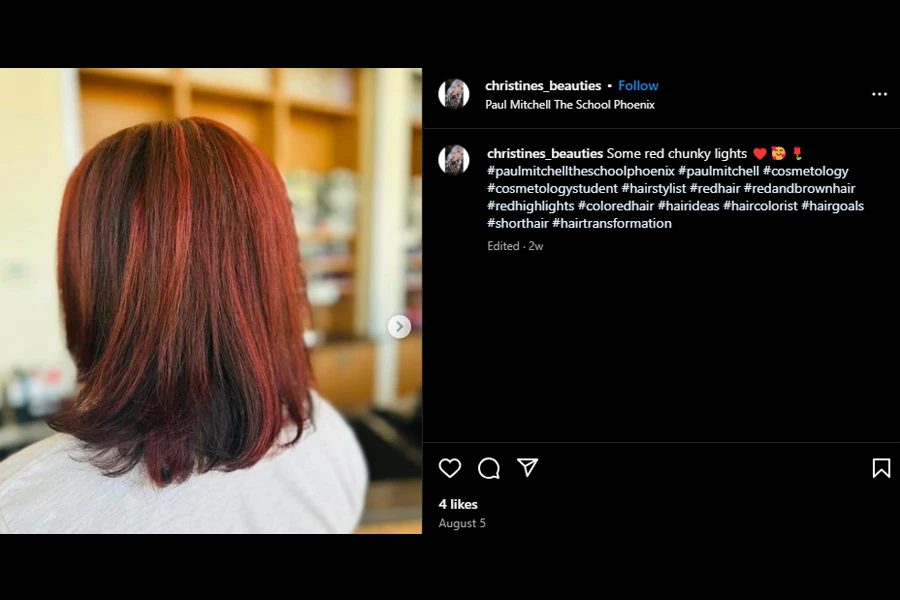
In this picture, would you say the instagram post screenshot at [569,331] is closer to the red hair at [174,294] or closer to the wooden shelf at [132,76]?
the red hair at [174,294]

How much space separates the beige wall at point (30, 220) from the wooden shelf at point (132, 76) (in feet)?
→ 0.30

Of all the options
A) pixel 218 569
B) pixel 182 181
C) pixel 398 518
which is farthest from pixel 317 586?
pixel 182 181

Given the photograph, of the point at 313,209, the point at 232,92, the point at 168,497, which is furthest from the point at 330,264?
the point at 168,497

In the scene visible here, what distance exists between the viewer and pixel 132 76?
58.5 inches

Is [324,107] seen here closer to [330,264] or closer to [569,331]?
[330,264]

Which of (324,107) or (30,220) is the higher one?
(324,107)

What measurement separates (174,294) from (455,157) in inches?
12.8

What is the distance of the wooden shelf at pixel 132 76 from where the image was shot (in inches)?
55.0

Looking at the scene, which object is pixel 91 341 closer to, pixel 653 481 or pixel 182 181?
pixel 182 181

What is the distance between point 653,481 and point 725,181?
1.15 ft

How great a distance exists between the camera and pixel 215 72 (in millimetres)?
1632

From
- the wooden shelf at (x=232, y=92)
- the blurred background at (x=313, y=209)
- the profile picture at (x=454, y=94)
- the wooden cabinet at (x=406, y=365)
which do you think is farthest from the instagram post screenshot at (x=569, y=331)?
the wooden cabinet at (x=406, y=365)

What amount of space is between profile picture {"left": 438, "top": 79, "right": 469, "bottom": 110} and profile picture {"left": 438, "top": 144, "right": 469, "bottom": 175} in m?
0.04

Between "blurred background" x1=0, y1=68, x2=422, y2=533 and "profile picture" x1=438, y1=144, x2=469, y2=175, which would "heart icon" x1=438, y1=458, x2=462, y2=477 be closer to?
"blurred background" x1=0, y1=68, x2=422, y2=533
